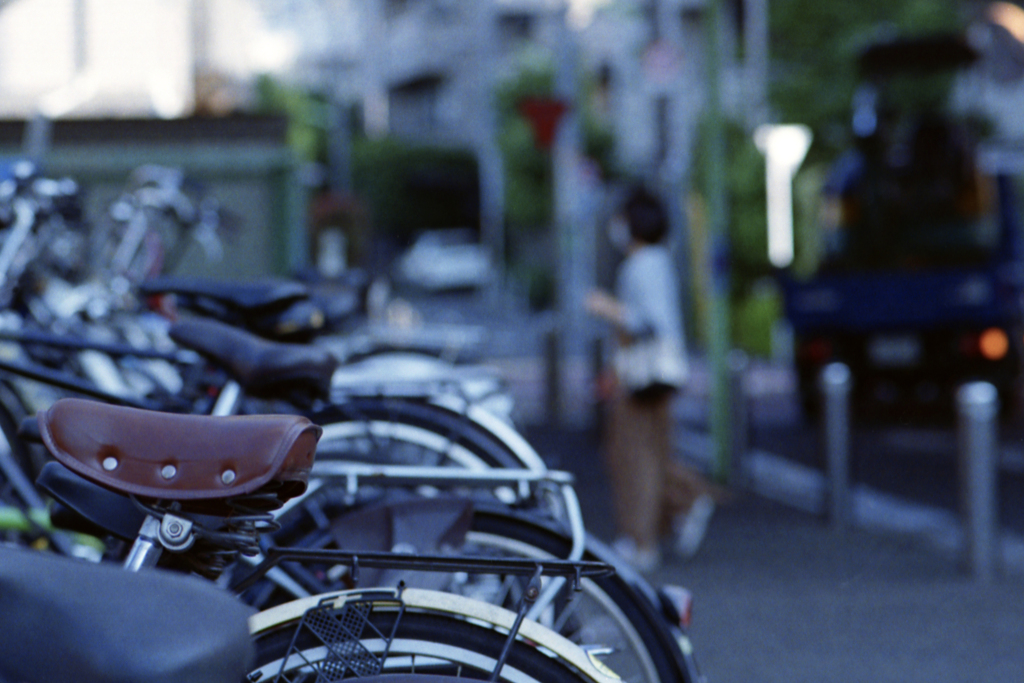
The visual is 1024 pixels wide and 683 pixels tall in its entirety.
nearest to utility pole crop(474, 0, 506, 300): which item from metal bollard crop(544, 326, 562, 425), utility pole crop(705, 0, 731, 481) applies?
metal bollard crop(544, 326, 562, 425)

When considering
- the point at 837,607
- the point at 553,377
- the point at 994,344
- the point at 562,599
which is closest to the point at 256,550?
the point at 562,599

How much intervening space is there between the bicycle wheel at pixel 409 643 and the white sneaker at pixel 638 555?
14.8 feet

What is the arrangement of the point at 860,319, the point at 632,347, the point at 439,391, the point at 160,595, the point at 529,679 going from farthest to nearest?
the point at 860,319, the point at 632,347, the point at 439,391, the point at 529,679, the point at 160,595

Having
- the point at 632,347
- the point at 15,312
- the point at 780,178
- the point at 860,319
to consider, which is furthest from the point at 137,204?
the point at 780,178

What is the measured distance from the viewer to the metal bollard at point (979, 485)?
6391 mm

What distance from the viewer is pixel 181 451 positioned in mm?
2055

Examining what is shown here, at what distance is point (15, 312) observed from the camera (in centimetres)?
410

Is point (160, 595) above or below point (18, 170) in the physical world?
below

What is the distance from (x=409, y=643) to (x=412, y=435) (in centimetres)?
134

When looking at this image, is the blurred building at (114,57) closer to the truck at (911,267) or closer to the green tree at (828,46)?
the truck at (911,267)

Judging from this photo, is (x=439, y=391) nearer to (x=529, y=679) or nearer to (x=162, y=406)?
(x=162, y=406)

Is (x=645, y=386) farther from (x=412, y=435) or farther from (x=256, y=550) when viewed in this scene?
(x=256, y=550)

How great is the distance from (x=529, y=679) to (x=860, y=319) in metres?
10.8

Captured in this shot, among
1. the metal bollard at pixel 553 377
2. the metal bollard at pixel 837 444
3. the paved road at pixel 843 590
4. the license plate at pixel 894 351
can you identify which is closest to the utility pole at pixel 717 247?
the paved road at pixel 843 590
